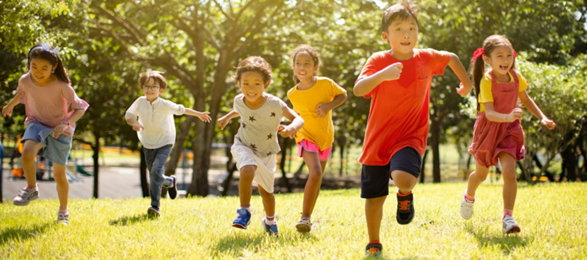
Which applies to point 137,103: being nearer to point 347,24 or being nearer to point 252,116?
point 252,116

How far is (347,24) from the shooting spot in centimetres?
1502

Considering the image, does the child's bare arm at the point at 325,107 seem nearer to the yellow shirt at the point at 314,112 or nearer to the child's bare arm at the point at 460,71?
the yellow shirt at the point at 314,112

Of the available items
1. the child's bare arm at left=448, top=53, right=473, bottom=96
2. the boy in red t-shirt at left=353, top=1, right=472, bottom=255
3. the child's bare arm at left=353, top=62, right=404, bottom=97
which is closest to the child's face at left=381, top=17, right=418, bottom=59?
the boy in red t-shirt at left=353, top=1, right=472, bottom=255

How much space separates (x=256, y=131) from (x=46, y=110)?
2409mm

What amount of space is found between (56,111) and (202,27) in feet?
30.5

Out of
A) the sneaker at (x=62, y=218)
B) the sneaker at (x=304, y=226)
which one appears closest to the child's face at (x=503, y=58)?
the sneaker at (x=304, y=226)

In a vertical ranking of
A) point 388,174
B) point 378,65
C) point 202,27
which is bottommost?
point 388,174

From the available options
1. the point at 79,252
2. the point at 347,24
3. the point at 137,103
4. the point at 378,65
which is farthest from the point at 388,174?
the point at 347,24

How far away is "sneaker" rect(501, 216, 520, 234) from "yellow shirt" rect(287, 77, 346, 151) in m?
1.82

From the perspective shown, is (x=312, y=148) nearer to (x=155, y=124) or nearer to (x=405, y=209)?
(x=405, y=209)

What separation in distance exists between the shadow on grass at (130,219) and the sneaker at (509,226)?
384 centimetres

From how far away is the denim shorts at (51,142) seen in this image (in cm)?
567

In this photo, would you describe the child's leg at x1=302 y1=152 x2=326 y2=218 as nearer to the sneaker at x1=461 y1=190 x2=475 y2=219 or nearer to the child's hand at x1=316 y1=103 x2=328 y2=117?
the child's hand at x1=316 y1=103 x2=328 y2=117

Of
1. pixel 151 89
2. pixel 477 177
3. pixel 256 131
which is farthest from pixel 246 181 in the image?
pixel 477 177
